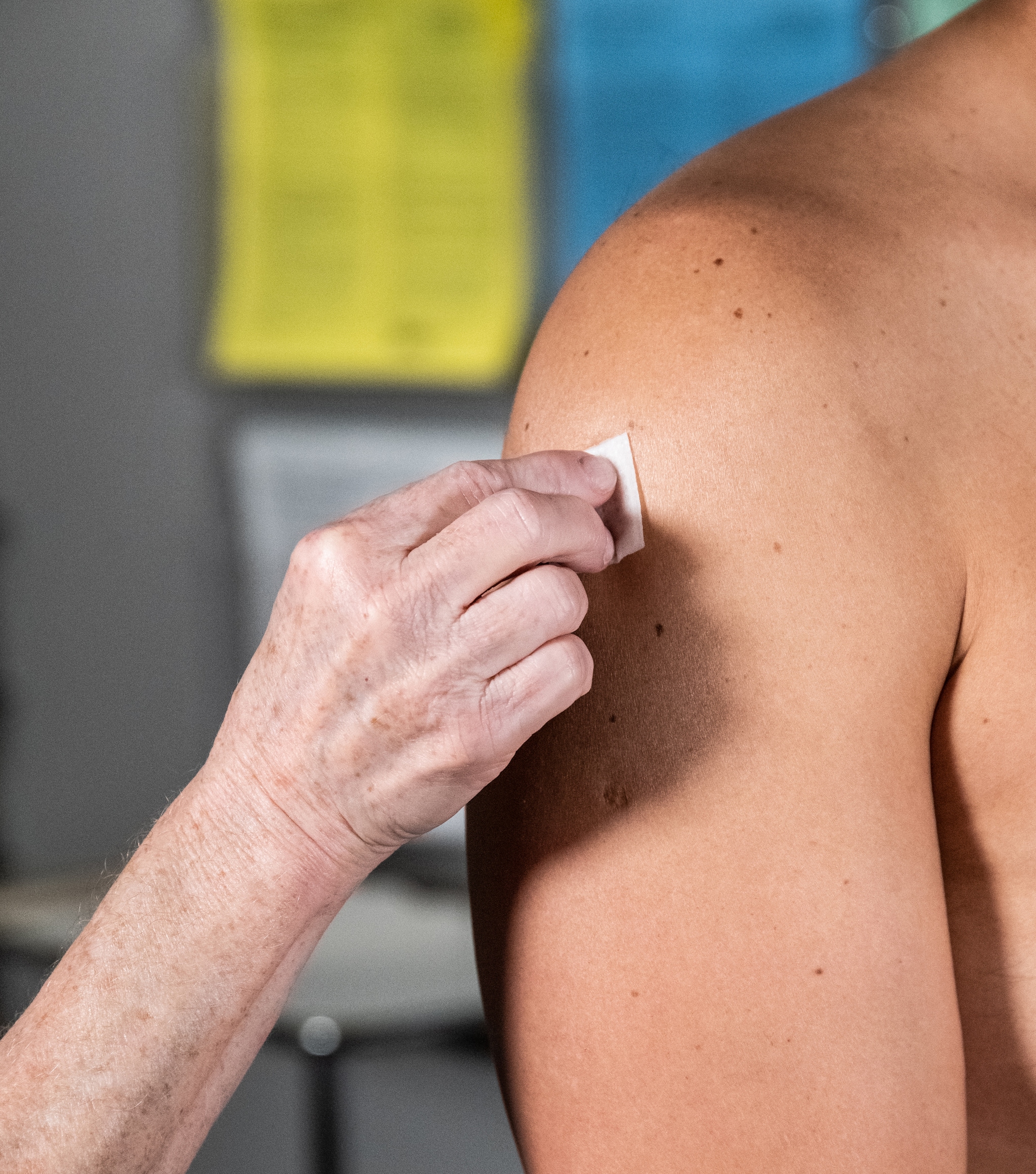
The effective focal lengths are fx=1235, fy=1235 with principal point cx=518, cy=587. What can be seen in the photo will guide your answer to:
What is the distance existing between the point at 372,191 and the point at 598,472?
1159 mm

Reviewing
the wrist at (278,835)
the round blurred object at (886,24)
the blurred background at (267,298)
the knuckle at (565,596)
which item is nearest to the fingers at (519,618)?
the knuckle at (565,596)

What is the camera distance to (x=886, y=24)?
5.01 feet

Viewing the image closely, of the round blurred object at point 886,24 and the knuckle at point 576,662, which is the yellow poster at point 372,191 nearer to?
the round blurred object at point 886,24

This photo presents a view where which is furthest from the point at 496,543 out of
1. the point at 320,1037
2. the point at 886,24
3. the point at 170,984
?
the point at 886,24

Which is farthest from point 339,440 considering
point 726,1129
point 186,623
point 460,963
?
point 726,1129

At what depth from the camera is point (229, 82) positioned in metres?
1.57

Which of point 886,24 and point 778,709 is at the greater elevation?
point 886,24

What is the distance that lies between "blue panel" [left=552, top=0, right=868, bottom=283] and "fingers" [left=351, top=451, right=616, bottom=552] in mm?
1092

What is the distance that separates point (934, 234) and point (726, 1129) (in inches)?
16.5

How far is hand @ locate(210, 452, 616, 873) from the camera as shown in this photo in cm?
51

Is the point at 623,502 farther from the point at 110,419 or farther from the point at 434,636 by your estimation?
the point at 110,419

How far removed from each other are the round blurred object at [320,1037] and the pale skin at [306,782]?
601mm

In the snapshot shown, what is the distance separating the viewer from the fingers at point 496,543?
1.66ft

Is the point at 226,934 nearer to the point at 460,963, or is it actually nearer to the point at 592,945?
the point at 592,945
